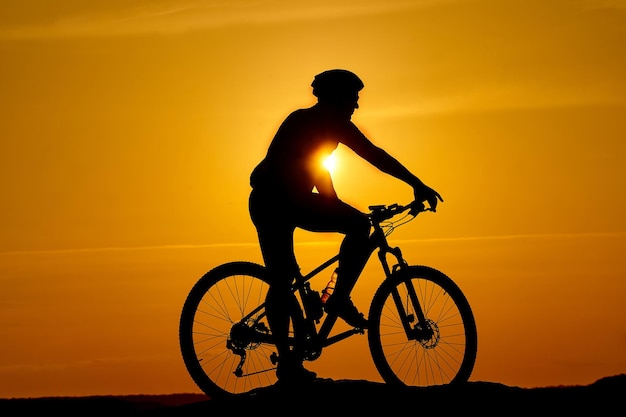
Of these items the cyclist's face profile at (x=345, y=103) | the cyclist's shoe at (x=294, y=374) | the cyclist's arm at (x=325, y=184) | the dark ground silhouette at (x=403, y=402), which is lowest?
the dark ground silhouette at (x=403, y=402)

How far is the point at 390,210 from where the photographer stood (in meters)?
9.77

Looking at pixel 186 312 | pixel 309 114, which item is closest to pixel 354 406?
pixel 186 312

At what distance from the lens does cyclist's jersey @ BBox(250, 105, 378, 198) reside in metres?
9.34

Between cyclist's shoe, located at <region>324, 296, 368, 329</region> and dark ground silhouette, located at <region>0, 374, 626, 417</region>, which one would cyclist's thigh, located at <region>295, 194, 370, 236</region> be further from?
dark ground silhouette, located at <region>0, 374, 626, 417</region>

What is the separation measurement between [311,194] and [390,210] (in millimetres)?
867

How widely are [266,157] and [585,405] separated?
3716mm

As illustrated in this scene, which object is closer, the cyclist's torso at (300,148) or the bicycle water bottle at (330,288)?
the cyclist's torso at (300,148)

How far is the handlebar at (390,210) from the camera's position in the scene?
31.9 feet

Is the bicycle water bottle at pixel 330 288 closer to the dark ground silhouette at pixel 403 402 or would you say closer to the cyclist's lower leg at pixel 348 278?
the cyclist's lower leg at pixel 348 278

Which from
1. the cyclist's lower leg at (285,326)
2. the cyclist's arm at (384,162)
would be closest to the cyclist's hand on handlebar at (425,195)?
the cyclist's arm at (384,162)

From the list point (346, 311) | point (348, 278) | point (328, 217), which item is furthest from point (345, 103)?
point (346, 311)

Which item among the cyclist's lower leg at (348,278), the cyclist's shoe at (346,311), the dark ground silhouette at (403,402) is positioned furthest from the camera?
the cyclist's shoe at (346,311)

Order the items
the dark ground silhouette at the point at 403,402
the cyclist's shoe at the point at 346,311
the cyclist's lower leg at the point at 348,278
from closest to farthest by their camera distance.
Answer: the dark ground silhouette at the point at 403,402 → the cyclist's lower leg at the point at 348,278 → the cyclist's shoe at the point at 346,311

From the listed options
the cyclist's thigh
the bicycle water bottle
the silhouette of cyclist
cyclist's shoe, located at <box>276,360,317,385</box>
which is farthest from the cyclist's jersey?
cyclist's shoe, located at <box>276,360,317,385</box>
